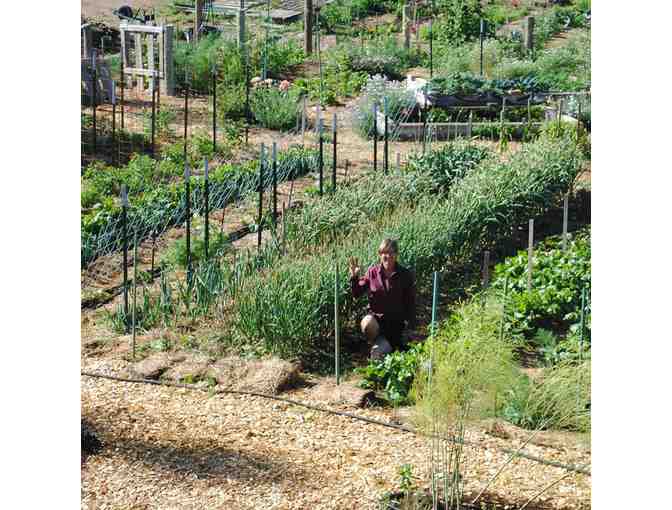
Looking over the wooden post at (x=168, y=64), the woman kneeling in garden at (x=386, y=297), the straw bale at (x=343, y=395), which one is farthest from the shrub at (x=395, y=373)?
the wooden post at (x=168, y=64)

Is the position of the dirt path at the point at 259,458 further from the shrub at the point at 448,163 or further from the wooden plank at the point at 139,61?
the wooden plank at the point at 139,61

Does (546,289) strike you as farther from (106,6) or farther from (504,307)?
(106,6)

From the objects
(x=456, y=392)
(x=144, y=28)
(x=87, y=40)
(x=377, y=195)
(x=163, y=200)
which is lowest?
(x=456, y=392)

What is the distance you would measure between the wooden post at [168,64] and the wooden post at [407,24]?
3862mm

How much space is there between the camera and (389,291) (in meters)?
6.47

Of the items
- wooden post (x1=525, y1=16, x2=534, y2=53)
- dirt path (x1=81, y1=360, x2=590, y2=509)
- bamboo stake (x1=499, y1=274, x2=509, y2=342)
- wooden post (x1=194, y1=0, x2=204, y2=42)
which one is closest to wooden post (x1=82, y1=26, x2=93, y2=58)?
wooden post (x1=194, y1=0, x2=204, y2=42)

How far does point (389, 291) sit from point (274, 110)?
5765 mm

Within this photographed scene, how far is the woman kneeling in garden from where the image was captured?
646 cm

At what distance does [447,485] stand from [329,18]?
1402cm

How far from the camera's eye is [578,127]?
33.5 feet

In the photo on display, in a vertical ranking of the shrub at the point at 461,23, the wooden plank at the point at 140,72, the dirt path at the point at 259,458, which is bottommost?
the dirt path at the point at 259,458

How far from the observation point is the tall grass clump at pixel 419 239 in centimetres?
655

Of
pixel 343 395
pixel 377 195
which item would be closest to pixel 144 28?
pixel 377 195
